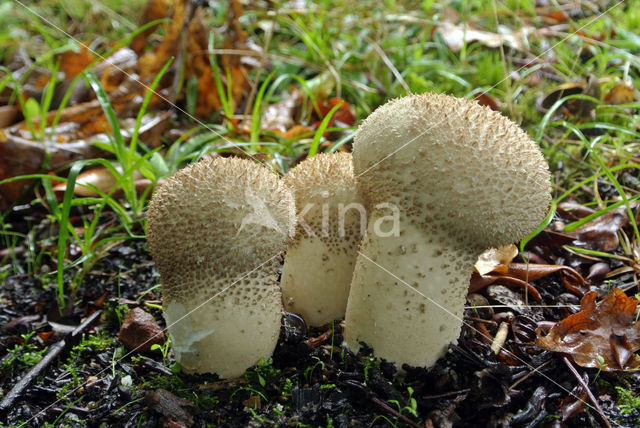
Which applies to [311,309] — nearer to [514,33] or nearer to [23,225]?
[23,225]

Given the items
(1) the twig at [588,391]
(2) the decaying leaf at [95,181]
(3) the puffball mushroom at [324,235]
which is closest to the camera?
(1) the twig at [588,391]

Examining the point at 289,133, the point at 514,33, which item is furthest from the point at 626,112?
the point at 289,133

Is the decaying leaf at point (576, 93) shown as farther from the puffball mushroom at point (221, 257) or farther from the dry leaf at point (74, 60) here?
the dry leaf at point (74, 60)

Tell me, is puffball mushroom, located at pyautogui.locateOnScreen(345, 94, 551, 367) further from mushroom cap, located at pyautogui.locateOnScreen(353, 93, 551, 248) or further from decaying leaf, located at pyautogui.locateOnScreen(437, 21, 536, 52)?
decaying leaf, located at pyautogui.locateOnScreen(437, 21, 536, 52)

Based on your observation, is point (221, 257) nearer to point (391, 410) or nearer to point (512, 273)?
point (391, 410)

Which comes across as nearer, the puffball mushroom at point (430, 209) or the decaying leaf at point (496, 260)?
the puffball mushroom at point (430, 209)

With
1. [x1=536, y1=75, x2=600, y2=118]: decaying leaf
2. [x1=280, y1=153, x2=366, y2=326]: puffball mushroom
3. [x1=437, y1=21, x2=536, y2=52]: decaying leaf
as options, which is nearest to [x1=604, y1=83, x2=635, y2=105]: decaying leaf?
[x1=536, y1=75, x2=600, y2=118]: decaying leaf

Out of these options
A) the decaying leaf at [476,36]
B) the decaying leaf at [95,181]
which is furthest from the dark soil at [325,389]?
the decaying leaf at [476,36]
